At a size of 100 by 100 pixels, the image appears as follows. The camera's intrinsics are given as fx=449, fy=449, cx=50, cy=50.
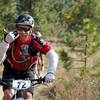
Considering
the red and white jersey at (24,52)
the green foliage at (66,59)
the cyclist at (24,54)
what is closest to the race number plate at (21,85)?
the cyclist at (24,54)

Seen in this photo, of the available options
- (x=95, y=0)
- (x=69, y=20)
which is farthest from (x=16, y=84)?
(x=69, y=20)

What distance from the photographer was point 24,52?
621 centimetres

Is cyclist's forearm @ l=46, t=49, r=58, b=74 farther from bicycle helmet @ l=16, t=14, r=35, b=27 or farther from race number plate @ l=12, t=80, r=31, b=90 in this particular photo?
bicycle helmet @ l=16, t=14, r=35, b=27

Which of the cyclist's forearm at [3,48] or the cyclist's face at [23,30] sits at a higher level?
Answer: the cyclist's face at [23,30]

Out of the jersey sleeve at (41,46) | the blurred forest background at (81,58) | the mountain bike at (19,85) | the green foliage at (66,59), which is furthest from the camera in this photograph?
the green foliage at (66,59)

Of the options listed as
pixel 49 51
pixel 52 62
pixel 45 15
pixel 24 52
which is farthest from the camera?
pixel 45 15

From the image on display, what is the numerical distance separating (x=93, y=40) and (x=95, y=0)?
133cm

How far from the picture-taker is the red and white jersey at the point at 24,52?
618cm

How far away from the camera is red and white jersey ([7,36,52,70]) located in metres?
6.18

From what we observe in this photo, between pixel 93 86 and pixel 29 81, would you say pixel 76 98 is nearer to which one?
pixel 93 86

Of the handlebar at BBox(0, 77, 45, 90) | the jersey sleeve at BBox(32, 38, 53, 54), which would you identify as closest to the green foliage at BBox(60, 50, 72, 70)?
the jersey sleeve at BBox(32, 38, 53, 54)

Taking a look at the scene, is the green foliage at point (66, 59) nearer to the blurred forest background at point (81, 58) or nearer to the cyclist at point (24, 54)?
the blurred forest background at point (81, 58)

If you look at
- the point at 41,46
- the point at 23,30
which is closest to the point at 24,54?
the point at 41,46

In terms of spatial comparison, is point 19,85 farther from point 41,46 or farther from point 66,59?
point 66,59
